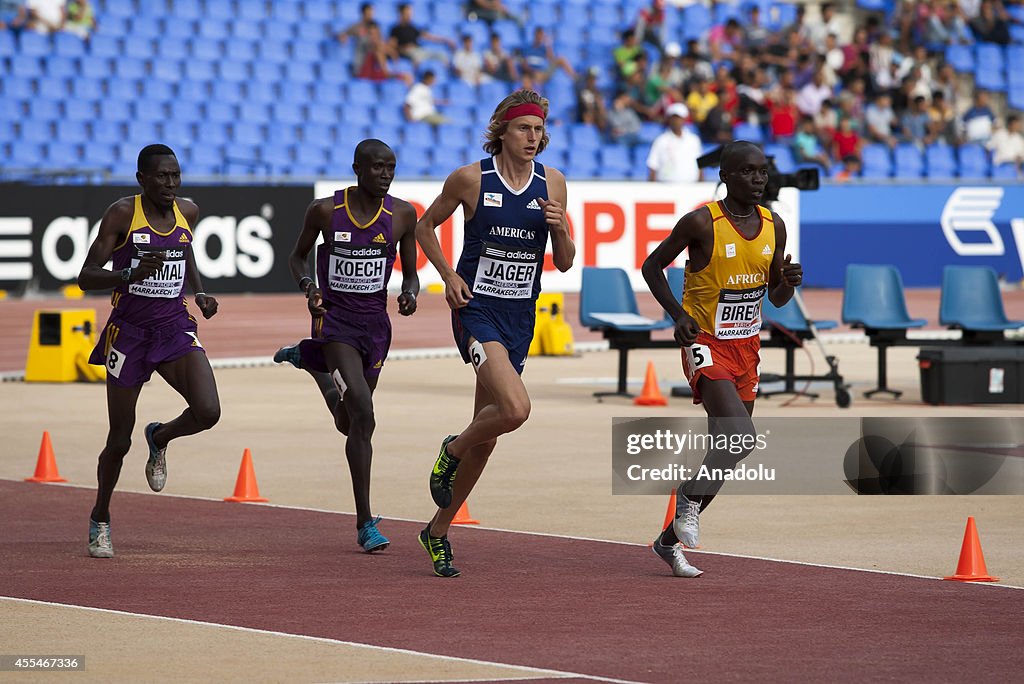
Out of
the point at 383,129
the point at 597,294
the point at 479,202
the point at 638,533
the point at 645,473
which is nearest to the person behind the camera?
the point at 479,202

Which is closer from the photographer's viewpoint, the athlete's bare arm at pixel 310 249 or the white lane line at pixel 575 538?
the white lane line at pixel 575 538

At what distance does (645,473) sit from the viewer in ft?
44.5

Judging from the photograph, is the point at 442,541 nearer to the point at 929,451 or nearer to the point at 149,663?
the point at 149,663

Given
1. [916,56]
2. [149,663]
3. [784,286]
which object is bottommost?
[149,663]

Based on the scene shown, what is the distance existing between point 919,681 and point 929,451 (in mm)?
7266

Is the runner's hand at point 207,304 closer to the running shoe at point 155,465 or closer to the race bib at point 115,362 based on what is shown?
the race bib at point 115,362

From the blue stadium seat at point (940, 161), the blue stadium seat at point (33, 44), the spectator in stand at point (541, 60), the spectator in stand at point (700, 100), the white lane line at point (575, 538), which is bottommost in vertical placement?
the white lane line at point (575, 538)

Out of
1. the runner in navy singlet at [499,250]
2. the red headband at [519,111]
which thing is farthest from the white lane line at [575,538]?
the red headband at [519,111]

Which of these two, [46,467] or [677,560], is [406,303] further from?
[46,467]

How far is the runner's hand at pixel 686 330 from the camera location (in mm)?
9102

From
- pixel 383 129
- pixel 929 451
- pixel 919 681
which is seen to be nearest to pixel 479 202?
pixel 919 681

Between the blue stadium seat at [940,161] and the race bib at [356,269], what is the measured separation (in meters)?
26.9

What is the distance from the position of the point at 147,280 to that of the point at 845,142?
86.0 ft

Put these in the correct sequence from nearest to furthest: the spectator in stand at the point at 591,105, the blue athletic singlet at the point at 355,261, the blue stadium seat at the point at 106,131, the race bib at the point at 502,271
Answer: the race bib at the point at 502,271, the blue athletic singlet at the point at 355,261, the blue stadium seat at the point at 106,131, the spectator in stand at the point at 591,105
